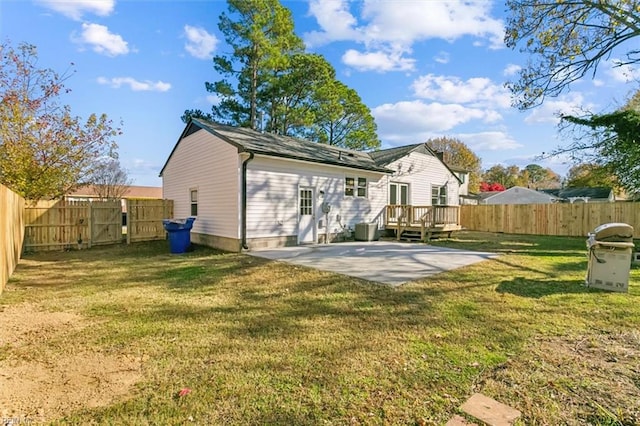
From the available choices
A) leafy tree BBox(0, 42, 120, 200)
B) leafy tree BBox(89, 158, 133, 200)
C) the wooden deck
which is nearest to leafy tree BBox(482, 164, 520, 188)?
the wooden deck

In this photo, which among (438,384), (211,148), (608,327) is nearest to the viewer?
(438,384)

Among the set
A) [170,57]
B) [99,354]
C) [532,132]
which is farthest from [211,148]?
[532,132]

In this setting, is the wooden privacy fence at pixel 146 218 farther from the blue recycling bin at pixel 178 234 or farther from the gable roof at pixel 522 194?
the gable roof at pixel 522 194

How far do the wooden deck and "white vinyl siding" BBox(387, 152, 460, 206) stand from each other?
178 centimetres

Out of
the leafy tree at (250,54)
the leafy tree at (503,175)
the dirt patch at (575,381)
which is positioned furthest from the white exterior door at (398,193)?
the leafy tree at (503,175)

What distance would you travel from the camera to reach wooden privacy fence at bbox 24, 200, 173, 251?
34.6 feet

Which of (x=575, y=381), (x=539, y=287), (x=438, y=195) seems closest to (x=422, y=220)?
(x=438, y=195)

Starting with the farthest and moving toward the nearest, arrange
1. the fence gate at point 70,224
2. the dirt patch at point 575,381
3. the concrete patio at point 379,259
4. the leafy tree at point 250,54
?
the leafy tree at point 250,54 → the fence gate at point 70,224 → the concrete patio at point 379,259 → the dirt patch at point 575,381

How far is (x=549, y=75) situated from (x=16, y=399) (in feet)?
42.6

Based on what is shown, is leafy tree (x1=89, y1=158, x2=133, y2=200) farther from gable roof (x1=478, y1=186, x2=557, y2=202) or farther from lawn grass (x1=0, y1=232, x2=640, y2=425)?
gable roof (x1=478, y1=186, x2=557, y2=202)

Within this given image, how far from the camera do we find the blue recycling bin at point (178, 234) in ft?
33.7

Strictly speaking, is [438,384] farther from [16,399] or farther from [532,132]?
[532,132]

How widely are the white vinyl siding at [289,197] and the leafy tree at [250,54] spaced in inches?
427

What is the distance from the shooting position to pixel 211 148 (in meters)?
11.3
